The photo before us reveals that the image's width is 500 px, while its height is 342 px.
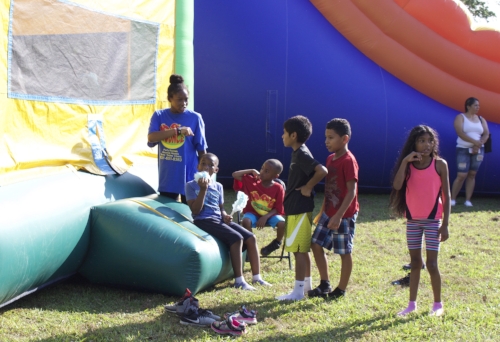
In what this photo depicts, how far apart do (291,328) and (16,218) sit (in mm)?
1844

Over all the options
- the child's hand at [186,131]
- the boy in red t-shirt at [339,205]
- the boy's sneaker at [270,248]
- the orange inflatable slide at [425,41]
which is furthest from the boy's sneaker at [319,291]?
the orange inflatable slide at [425,41]

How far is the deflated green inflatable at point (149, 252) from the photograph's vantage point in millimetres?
4352

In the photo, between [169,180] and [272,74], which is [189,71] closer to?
[169,180]

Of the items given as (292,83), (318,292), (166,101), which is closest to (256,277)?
(318,292)

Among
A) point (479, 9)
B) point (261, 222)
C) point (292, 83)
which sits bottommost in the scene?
point (261, 222)

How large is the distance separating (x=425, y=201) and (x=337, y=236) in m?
0.66

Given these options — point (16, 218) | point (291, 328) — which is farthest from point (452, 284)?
point (16, 218)

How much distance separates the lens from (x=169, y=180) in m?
5.25

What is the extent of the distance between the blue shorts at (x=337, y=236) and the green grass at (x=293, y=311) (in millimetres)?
377

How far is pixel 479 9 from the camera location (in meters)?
22.0

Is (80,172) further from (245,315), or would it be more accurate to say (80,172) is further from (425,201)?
(425,201)

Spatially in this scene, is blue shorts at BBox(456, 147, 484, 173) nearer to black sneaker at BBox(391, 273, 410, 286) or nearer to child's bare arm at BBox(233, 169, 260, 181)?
child's bare arm at BBox(233, 169, 260, 181)

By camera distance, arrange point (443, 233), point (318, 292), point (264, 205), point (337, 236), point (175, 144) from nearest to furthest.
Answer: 1. point (443, 233)
2. point (337, 236)
3. point (318, 292)
4. point (175, 144)
5. point (264, 205)

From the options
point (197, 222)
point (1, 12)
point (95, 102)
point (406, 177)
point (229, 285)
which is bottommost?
point (229, 285)
